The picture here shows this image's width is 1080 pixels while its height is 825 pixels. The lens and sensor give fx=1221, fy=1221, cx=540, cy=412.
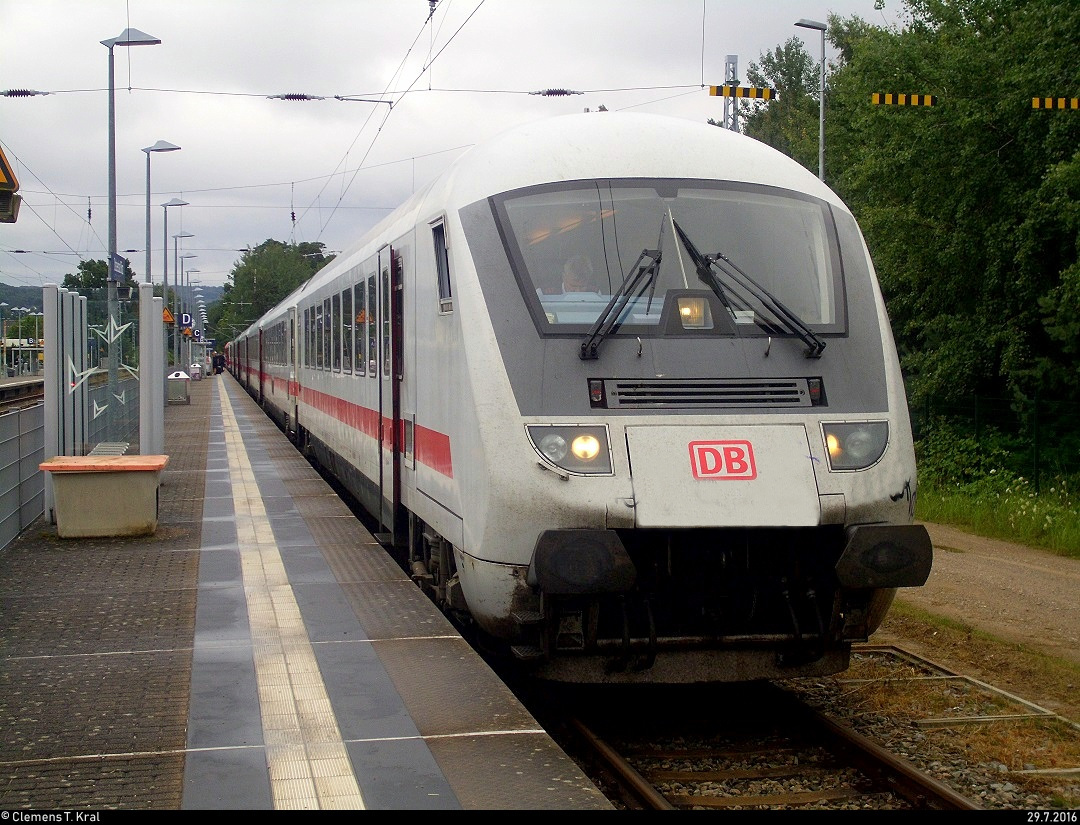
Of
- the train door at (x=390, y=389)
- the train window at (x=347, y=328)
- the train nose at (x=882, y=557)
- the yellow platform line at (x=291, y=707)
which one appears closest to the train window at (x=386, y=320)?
the train door at (x=390, y=389)

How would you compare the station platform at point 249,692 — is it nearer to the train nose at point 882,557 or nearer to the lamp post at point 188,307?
the train nose at point 882,557

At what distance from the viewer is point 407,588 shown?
8008 millimetres

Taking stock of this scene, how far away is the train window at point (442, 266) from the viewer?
6.81m

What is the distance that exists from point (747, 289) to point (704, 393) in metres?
0.75

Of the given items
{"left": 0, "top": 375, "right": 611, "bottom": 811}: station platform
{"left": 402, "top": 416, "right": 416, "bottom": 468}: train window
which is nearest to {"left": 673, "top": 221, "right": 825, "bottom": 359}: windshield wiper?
{"left": 0, "top": 375, "right": 611, "bottom": 811}: station platform

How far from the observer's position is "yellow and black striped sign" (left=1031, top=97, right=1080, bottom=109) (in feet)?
48.5

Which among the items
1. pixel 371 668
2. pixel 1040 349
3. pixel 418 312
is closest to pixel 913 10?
pixel 1040 349

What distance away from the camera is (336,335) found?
14.0 m

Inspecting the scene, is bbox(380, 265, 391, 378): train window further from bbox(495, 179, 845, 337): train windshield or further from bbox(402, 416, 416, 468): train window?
bbox(495, 179, 845, 337): train windshield

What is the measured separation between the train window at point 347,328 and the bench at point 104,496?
2455mm

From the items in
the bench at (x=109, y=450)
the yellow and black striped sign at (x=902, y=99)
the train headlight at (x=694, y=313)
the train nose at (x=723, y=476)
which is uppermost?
the yellow and black striped sign at (x=902, y=99)

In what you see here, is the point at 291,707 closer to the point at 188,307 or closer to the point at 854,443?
the point at 854,443

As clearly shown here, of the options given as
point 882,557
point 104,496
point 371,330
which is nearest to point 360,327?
point 371,330
